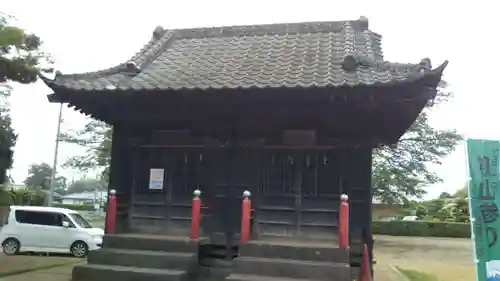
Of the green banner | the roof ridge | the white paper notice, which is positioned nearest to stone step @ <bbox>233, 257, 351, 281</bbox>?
the green banner

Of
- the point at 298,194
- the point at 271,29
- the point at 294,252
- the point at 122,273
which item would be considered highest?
the point at 271,29

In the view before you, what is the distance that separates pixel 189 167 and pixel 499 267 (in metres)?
5.24

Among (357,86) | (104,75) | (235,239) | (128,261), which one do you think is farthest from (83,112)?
(357,86)

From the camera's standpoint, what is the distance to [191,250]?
25.8 ft

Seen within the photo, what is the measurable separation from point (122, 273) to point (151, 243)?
736 millimetres

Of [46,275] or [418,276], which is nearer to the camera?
[46,275]

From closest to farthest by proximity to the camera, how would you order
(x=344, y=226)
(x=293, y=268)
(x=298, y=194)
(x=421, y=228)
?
(x=293, y=268), (x=344, y=226), (x=298, y=194), (x=421, y=228)

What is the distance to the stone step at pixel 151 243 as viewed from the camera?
7.90 m

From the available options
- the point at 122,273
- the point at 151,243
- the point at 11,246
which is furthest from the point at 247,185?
the point at 11,246

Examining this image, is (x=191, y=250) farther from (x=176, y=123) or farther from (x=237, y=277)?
(x=176, y=123)

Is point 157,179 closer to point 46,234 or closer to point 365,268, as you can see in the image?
point 365,268

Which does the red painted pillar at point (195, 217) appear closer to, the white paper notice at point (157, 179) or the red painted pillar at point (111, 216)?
the white paper notice at point (157, 179)

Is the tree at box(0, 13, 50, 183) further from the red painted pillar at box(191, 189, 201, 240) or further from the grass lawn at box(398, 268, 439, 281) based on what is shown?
the grass lawn at box(398, 268, 439, 281)

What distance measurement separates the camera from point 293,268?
7.02 metres
